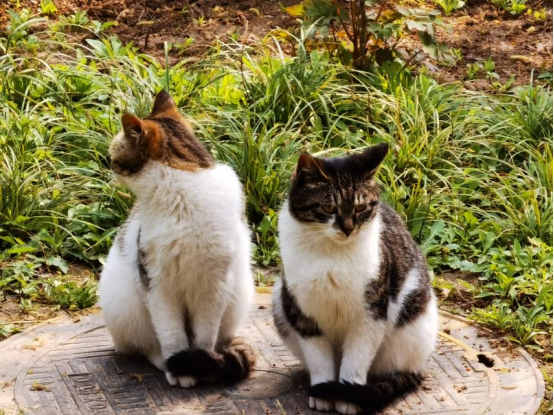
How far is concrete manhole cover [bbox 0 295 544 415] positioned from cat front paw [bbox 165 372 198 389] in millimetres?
38

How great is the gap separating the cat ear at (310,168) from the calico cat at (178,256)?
418 millimetres

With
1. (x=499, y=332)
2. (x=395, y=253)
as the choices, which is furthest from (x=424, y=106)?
(x=395, y=253)

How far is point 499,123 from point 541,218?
109cm

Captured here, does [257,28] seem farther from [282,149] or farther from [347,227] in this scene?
[347,227]

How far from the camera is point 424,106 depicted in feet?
24.1

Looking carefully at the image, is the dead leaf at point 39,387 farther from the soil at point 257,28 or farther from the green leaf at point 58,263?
the soil at point 257,28

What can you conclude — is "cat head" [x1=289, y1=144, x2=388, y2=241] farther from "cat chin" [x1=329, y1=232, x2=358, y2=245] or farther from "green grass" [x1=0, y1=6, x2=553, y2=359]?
"green grass" [x1=0, y1=6, x2=553, y2=359]

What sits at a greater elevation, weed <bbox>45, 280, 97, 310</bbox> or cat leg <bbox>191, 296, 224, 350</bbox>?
cat leg <bbox>191, 296, 224, 350</bbox>

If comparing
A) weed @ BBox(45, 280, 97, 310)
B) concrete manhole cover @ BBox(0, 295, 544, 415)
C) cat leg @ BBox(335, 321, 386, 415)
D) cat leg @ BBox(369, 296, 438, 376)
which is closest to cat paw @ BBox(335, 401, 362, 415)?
cat leg @ BBox(335, 321, 386, 415)

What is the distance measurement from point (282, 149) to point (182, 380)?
2.48 m

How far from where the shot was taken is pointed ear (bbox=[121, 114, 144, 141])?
4531mm

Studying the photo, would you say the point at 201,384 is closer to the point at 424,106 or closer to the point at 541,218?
the point at 541,218

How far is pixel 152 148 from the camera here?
181 inches

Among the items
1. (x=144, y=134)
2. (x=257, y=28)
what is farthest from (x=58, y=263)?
(x=257, y=28)
